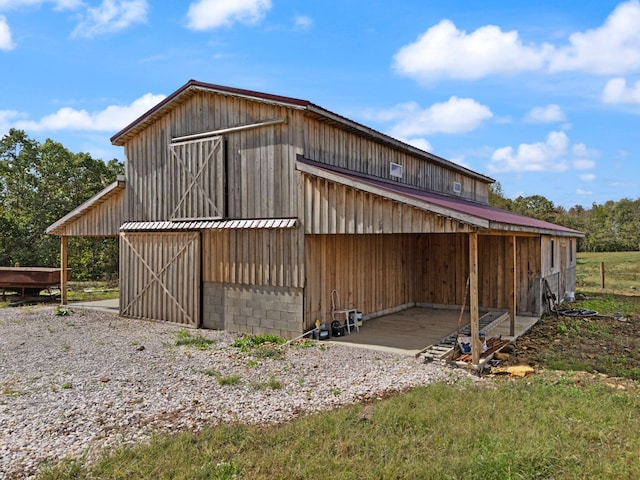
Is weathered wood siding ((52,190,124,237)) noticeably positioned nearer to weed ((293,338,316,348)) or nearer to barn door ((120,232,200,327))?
barn door ((120,232,200,327))

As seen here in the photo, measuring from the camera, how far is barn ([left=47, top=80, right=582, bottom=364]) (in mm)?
8977

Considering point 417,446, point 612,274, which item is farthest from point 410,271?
point 612,274

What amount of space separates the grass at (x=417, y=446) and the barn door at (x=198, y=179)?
6657mm

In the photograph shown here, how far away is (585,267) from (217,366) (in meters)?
28.2

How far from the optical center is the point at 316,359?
7.87 metres

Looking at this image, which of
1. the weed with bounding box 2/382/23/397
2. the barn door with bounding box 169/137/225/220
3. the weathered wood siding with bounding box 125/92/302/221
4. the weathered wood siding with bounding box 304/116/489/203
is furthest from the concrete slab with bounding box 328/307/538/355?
the weed with bounding box 2/382/23/397

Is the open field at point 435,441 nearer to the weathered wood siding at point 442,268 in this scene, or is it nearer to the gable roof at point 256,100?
the gable roof at point 256,100

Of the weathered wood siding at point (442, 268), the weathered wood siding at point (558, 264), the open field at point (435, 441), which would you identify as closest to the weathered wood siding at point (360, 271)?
the weathered wood siding at point (442, 268)

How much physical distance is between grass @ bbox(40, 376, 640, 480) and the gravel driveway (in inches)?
20.3

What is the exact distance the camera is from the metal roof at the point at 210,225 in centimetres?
951

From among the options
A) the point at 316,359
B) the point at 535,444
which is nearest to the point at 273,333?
the point at 316,359

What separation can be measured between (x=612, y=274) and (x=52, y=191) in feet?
103

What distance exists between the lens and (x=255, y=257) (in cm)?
1005

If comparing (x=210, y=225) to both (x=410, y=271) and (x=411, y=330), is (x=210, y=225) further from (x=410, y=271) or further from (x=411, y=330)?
(x=410, y=271)
